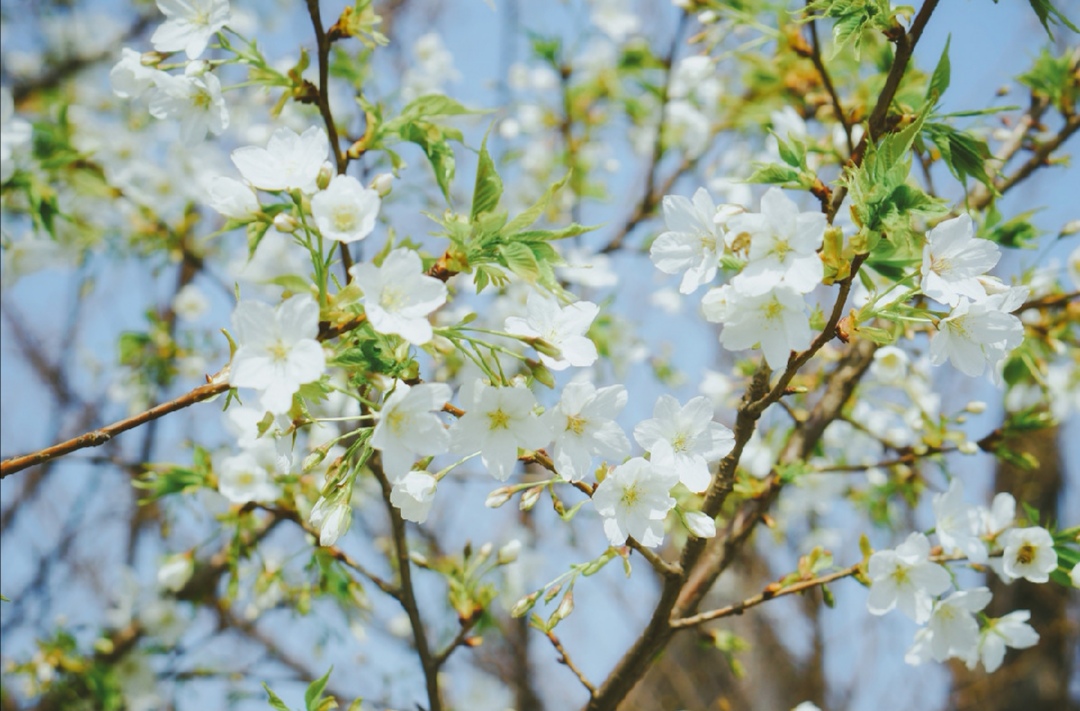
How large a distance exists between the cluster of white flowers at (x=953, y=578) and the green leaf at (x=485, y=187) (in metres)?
0.95

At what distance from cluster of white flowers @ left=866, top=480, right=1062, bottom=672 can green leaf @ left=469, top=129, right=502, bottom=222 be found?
95cm

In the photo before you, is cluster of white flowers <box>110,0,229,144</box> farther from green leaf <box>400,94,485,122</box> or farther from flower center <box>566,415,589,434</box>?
flower center <box>566,415,589,434</box>

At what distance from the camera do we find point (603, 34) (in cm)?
414

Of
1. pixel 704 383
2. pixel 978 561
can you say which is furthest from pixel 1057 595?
pixel 978 561

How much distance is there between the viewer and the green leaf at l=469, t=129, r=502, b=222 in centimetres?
120

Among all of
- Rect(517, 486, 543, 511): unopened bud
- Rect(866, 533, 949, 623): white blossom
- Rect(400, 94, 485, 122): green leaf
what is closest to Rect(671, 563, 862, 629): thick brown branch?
Rect(866, 533, 949, 623): white blossom

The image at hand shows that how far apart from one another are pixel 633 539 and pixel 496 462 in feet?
0.95

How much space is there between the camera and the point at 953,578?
5.26 ft

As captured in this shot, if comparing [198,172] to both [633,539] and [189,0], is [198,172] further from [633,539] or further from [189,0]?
[633,539]

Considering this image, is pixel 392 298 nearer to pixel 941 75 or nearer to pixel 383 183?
pixel 383 183

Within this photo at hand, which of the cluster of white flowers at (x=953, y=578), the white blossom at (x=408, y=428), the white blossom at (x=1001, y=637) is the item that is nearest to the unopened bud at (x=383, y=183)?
the white blossom at (x=408, y=428)

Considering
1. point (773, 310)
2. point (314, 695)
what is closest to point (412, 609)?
point (314, 695)

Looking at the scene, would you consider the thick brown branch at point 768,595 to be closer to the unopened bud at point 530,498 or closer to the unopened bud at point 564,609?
the unopened bud at point 564,609

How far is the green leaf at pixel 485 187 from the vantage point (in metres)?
1.20
